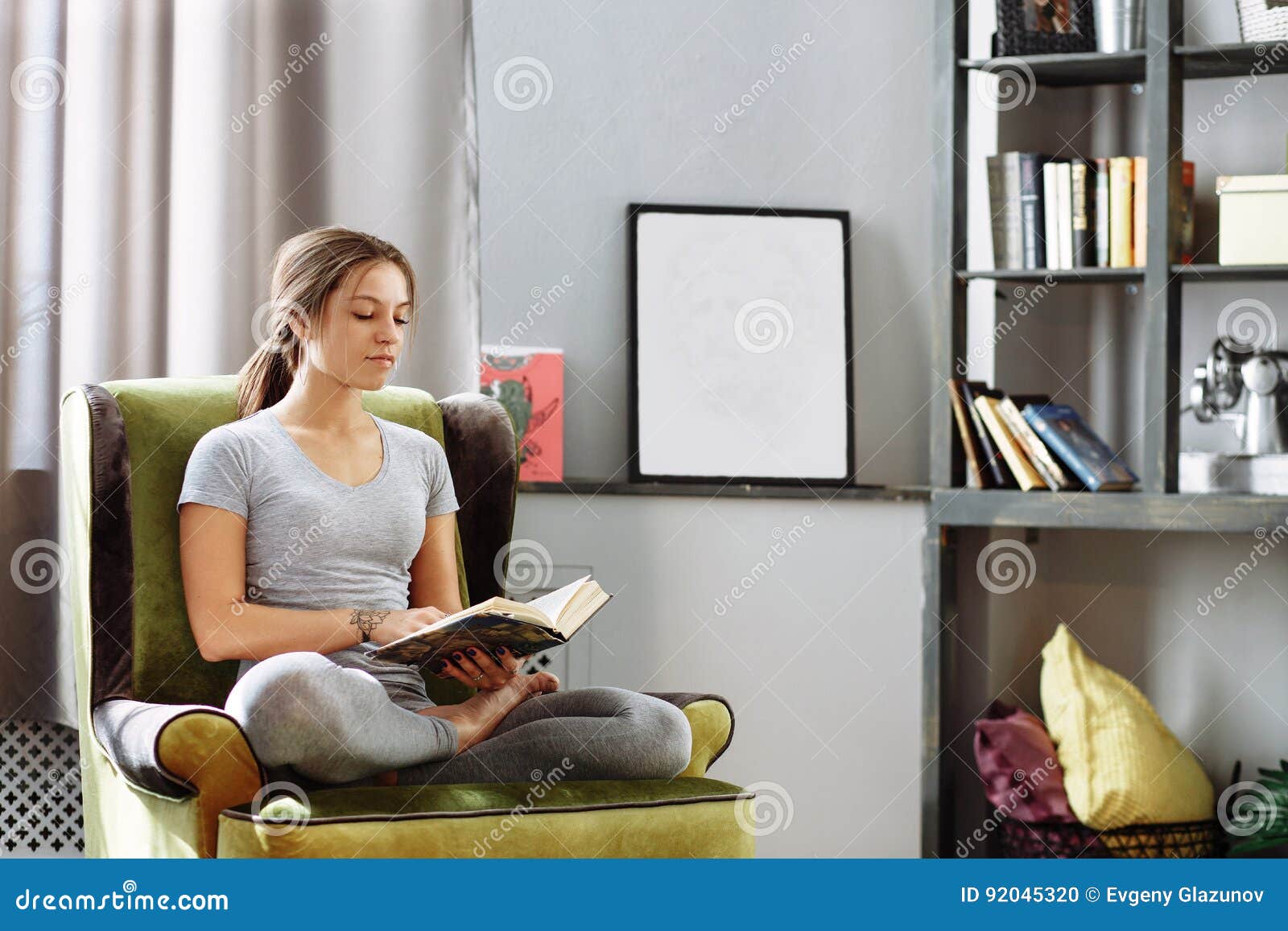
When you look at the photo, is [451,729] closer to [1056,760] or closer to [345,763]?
[345,763]

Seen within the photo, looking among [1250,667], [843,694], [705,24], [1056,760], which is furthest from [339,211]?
[1250,667]

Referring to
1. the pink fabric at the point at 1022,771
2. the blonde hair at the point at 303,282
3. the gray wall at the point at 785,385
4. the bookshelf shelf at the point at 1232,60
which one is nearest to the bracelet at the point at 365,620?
the blonde hair at the point at 303,282

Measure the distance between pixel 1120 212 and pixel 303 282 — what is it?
146cm

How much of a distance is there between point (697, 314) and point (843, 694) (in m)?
0.77

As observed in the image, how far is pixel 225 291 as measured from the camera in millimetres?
2111

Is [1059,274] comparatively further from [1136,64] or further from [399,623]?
[399,623]

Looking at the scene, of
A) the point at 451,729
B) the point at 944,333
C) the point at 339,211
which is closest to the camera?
the point at 451,729

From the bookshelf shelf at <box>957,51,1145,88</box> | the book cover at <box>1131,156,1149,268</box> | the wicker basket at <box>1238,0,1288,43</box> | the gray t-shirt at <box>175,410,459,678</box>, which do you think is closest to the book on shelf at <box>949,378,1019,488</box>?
the book cover at <box>1131,156,1149,268</box>

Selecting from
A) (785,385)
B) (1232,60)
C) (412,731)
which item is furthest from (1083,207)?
(412,731)

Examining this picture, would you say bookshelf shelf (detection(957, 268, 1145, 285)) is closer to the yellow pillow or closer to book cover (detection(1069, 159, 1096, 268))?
book cover (detection(1069, 159, 1096, 268))

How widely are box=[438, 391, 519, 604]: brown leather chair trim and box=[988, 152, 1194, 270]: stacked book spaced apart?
103cm

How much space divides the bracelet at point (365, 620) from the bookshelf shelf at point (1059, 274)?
50.0 inches

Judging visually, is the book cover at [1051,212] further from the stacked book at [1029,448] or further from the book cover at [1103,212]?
the stacked book at [1029,448]

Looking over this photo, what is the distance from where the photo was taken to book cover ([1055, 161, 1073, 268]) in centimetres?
230
